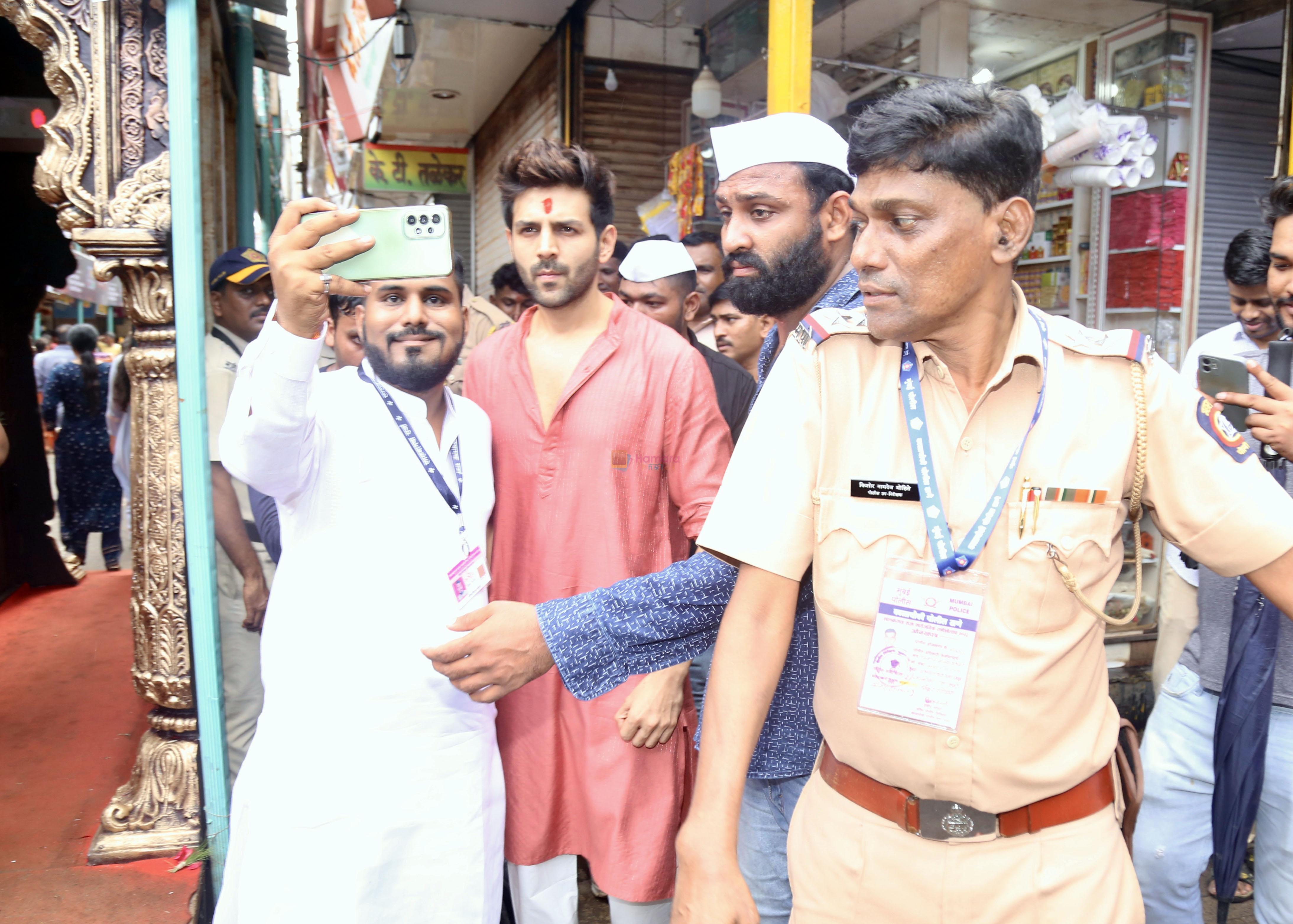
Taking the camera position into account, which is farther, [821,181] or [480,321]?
[480,321]

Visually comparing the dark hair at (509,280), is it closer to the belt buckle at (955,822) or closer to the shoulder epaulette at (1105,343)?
the shoulder epaulette at (1105,343)

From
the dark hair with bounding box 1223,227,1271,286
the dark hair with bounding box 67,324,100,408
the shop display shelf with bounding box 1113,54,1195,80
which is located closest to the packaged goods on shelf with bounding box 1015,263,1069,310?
the shop display shelf with bounding box 1113,54,1195,80

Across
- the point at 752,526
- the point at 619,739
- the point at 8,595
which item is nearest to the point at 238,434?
the point at 752,526

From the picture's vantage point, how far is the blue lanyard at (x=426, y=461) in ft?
7.25

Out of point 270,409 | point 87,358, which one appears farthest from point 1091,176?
point 87,358

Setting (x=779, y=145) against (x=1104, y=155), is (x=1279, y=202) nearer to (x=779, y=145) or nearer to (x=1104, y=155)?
(x=779, y=145)

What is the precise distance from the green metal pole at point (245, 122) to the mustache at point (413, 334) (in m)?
4.74

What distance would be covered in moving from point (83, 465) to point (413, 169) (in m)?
5.43

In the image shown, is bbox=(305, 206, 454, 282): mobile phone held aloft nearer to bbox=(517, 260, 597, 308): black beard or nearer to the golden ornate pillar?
bbox=(517, 260, 597, 308): black beard

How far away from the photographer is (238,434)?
1863mm

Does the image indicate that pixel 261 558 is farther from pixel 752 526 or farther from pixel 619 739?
pixel 752 526

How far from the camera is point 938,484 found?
1486 millimetres

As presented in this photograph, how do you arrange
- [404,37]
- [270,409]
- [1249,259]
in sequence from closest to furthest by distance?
[270,409]
[1249,259]
[404,37]

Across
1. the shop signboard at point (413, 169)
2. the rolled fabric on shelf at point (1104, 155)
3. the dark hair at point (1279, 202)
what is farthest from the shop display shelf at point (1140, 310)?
the shop signboard at point (413, 169)
